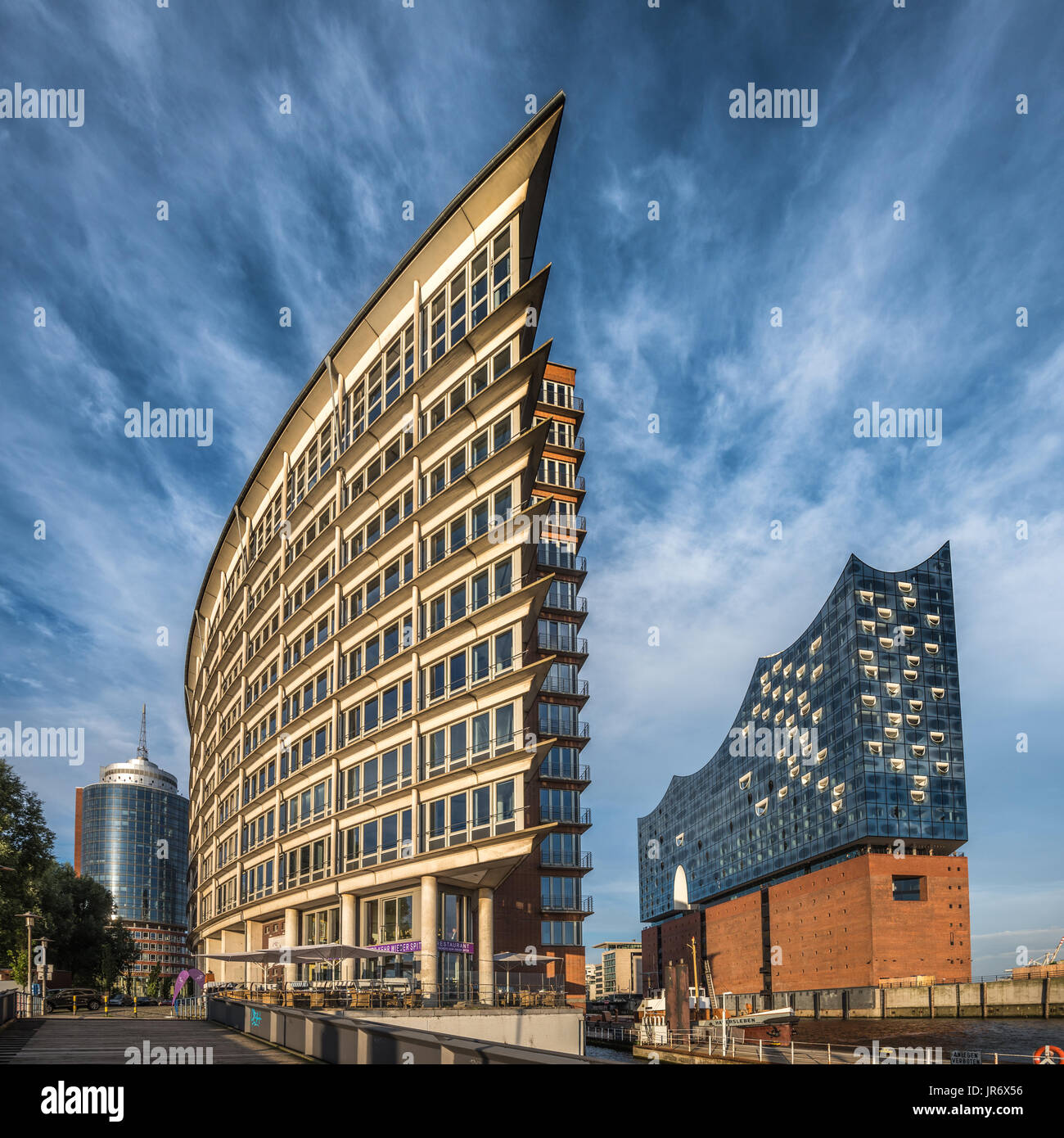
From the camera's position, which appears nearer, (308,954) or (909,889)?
(308,954)

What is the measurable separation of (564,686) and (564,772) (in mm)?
5030

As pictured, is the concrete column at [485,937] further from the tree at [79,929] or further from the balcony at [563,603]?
the tree at [79,929]

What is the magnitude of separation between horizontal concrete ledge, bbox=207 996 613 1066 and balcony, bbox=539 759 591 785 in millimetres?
19911

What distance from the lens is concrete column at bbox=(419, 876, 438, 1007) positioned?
4159 centimetres

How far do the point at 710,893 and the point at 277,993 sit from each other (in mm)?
132044

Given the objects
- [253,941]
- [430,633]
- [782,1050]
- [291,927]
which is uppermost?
[430,633]

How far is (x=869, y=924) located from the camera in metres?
96.9

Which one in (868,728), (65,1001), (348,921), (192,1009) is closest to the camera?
(192,1009)

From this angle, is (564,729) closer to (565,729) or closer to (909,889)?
(565,729)

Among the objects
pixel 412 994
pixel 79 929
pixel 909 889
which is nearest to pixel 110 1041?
pixel 412 994

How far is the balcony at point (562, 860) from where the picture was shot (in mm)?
57344

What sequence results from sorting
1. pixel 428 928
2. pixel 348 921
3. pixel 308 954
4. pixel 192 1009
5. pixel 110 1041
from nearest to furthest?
pixel 110 1041, pixel 308 954, pixel 428 928, pixel 192 1009, pixel 348 921

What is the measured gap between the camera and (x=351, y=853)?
49.2 metres
